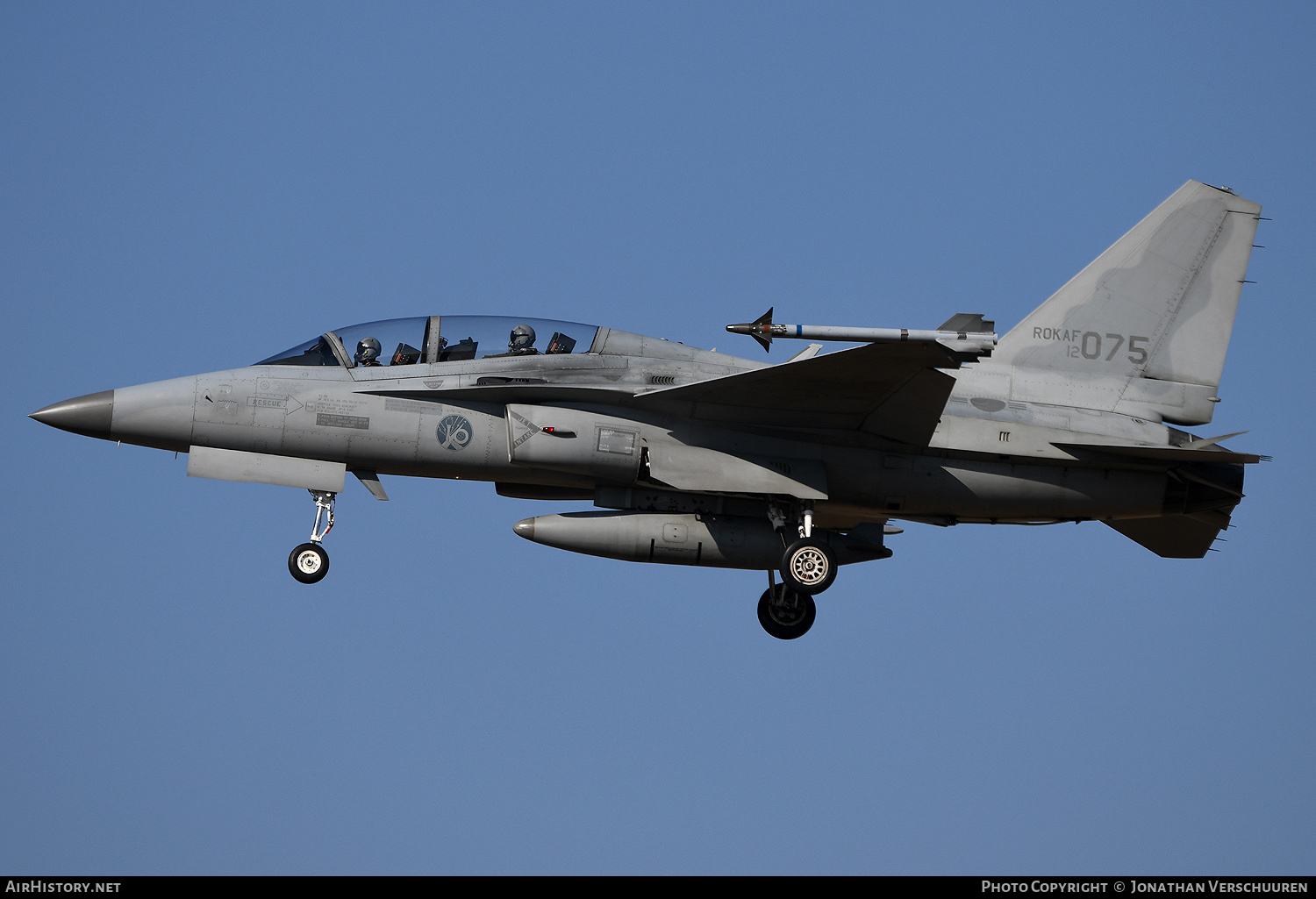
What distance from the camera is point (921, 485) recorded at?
16609 mm

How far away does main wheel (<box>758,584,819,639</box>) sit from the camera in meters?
17.9

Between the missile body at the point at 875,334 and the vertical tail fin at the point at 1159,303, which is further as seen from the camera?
the vertical tail fin at the point at 1159,303

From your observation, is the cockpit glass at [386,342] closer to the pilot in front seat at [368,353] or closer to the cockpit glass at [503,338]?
the pilot in front seat at [368,353]

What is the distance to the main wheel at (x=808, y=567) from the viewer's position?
16297 millimetres

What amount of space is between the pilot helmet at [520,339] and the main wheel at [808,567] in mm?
3998

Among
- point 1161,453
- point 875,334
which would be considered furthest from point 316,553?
point 1161,453

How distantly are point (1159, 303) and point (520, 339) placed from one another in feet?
28.0

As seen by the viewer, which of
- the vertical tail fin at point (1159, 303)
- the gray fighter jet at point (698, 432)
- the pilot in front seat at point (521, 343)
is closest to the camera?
the gray fighter jet at point (698, 432)

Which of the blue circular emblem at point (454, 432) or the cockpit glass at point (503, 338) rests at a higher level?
the cockpit glass at point (503, 338)

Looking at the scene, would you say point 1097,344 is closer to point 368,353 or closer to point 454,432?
point 454,432

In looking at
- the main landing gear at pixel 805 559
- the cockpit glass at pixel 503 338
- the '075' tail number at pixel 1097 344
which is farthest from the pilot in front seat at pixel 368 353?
the '075' tail number at pixel 1097 344
